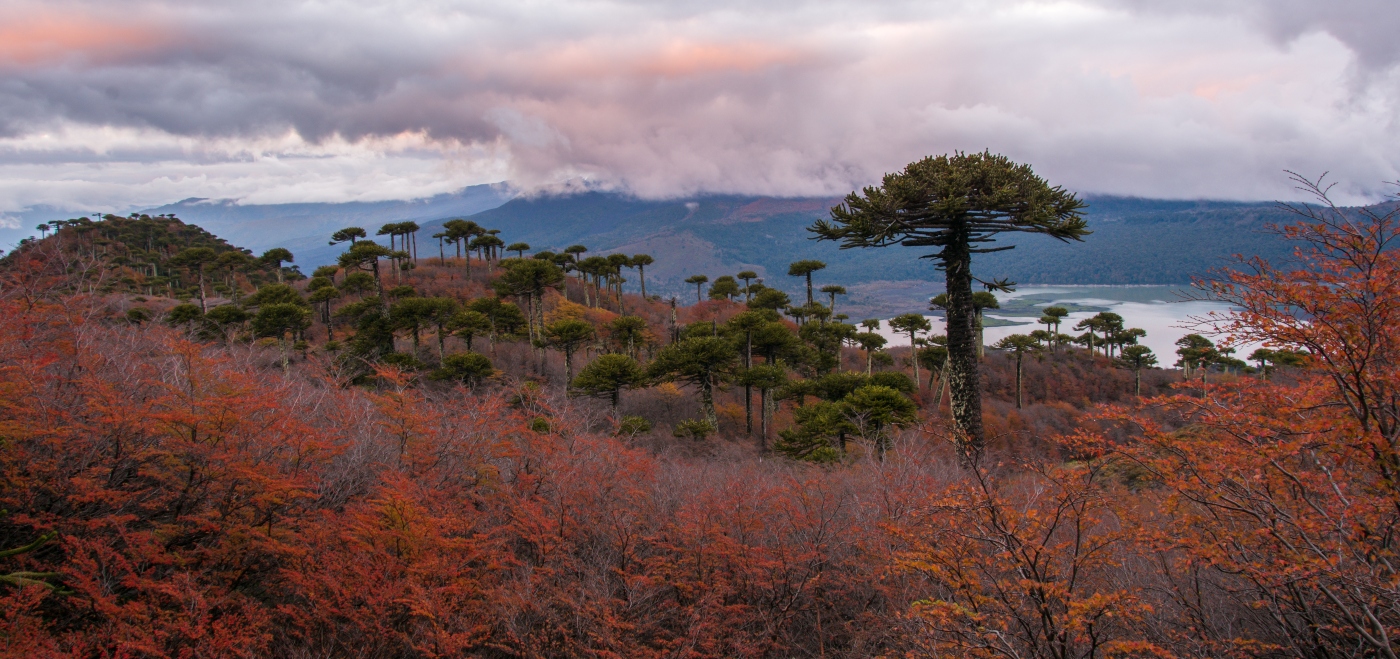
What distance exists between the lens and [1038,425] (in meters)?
33.6

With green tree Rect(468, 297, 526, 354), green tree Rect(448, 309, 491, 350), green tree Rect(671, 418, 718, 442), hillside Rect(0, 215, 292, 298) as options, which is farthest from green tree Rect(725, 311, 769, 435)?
hillside Rect(0, 215, 292, 298)

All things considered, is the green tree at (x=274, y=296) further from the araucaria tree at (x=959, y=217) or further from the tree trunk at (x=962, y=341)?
the tree trunk at (x=962, y=341)

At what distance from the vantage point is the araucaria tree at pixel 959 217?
42.8 ft

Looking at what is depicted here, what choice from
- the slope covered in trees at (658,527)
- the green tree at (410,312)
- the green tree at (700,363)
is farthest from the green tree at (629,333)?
the slope covered in trees at (658,527)

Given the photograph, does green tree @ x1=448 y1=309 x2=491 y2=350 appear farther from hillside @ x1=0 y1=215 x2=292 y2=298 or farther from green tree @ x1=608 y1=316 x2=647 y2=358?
hillside @ x1=0 y1=215 x2=292 y2=298

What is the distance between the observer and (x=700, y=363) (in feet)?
81.9

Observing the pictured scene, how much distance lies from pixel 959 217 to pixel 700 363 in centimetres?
1334

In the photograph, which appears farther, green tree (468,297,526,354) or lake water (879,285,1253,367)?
lake water (879,285,1253,367)

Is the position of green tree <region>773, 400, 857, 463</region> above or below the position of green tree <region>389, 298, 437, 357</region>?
below

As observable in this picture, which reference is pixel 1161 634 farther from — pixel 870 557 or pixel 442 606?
pixel 442 606

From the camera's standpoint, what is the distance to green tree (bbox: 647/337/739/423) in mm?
24891

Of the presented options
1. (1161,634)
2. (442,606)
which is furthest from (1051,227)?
(442,606)

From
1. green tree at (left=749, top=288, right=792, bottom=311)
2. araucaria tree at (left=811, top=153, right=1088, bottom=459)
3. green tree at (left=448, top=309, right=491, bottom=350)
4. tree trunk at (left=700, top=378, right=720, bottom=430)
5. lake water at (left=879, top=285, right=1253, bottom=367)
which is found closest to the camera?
araucaria tree at (left=811, top=153, right=1088, bottom=459)

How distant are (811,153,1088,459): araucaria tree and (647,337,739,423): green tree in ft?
Answer: 37.9
